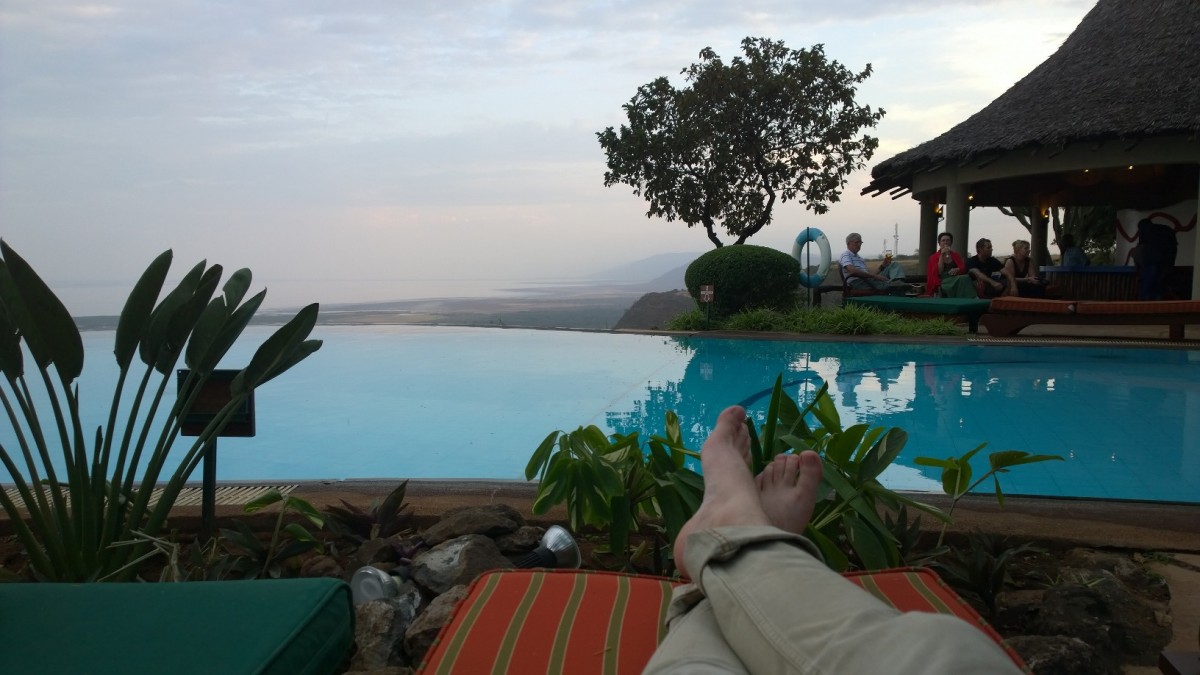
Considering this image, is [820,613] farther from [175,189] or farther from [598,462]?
[175,189]

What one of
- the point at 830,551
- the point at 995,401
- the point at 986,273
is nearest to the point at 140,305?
the point at 830,551

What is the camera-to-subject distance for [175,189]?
461 inches

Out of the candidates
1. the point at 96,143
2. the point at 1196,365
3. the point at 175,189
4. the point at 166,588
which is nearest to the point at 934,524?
the point at 166,588

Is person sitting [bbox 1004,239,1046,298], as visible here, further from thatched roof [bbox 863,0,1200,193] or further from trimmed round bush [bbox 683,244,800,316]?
trimmed round bush [bbox 683,244,800,316]

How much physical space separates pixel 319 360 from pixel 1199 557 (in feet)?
26.8

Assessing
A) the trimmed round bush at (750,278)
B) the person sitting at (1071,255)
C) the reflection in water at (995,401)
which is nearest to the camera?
the reflection in water at (995,401)

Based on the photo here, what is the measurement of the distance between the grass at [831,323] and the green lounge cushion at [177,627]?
8420 mm

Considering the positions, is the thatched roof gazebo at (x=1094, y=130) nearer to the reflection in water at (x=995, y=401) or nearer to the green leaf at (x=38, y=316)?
the reflection in water at (x=995, y=401)

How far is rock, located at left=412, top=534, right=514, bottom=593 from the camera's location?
6.47ft

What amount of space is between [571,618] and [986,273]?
36.4 feet

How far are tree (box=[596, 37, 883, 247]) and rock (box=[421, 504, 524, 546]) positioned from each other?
12.5m

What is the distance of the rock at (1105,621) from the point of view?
1.76 metres

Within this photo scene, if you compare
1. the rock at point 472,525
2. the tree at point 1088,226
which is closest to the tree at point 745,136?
the tree at point 1088,226

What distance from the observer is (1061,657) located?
5.04 feet
